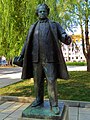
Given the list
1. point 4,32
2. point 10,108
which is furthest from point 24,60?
point 4,32

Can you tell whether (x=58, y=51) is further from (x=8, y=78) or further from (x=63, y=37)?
(x=8, y=78)

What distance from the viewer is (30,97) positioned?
24.6ft

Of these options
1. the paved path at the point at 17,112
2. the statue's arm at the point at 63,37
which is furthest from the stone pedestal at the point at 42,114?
the paved path at the point at 17,112

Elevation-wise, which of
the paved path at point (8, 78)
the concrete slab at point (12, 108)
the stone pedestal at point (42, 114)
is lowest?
the paved path at point (8, 78)

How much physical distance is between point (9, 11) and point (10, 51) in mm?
1975

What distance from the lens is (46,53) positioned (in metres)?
3.84

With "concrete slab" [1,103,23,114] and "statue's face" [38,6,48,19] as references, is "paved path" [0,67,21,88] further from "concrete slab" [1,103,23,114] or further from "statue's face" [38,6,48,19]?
"statue's face" [38,6,48,19]

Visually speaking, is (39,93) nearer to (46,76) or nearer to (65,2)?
(46,76)

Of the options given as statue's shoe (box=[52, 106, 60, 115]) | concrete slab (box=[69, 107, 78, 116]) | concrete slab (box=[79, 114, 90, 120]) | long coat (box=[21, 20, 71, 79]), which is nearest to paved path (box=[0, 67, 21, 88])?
concrete slab (box=[69, 107, 78, 116])

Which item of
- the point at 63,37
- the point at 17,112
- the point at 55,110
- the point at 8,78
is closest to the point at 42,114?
the point at 55,110

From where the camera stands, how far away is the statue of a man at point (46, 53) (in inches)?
152

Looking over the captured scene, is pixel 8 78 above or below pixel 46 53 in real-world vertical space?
below

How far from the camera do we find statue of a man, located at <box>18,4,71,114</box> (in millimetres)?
3850

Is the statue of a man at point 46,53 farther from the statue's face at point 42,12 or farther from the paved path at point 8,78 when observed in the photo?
the paved path at point 8,78
